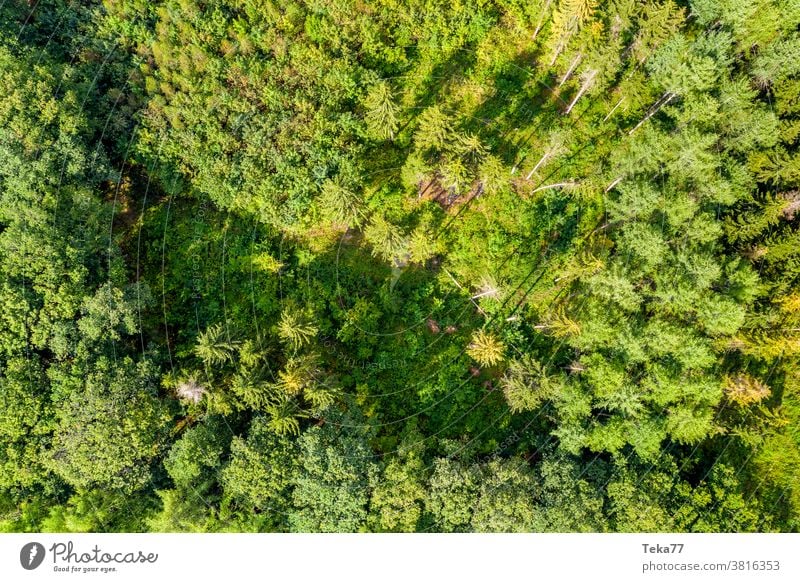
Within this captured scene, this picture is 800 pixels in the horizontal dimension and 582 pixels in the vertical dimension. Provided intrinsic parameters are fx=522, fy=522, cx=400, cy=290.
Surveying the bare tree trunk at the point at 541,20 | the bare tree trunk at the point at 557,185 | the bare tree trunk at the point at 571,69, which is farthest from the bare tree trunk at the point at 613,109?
the bare tree trunk at the point at 541,20

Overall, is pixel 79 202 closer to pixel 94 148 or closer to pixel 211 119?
pixel 94 148

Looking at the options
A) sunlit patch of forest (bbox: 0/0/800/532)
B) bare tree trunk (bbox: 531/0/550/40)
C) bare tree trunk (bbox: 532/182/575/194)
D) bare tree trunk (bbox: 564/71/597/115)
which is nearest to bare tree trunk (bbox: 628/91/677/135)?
sunlit patch of forest (bbox: 0/0/800/532)

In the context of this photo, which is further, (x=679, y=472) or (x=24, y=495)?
(x=679, y=472)

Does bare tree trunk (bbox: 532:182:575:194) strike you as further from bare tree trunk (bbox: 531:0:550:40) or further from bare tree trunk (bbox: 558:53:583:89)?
bare tree trunk (bbox: 531:0:550:40)

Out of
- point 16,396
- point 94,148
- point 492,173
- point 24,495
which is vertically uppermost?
point 492,173

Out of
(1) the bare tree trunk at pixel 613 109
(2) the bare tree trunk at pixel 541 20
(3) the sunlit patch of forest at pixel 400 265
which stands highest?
(2) the bare tree trunk at pixel 541 20

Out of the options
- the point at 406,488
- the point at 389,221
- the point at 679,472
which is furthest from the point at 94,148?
the point at 679,472

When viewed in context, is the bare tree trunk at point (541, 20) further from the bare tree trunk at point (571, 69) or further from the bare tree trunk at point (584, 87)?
the bare tree trunk at point (584, 87)

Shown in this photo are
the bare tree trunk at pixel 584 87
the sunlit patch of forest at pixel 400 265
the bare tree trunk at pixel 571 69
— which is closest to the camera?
the sunlit patch of forest at pixel 400 265
